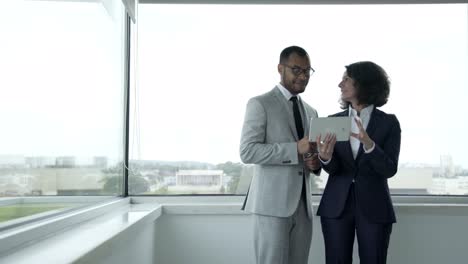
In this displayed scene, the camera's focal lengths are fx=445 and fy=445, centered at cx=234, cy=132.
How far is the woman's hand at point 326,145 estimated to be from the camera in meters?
2.10

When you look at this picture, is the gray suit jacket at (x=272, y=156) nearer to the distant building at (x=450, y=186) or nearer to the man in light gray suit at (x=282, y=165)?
the man in light gray suit at (x=282, y=165)

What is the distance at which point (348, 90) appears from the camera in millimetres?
2346

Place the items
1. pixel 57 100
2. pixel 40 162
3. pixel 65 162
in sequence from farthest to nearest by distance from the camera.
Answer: pixel 65 162
pixel 57 100
pixel 40 162

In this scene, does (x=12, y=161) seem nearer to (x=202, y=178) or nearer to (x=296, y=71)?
(x=296, y=71)

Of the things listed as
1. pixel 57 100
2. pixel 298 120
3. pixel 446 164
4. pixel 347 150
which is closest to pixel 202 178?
pixel 298 120

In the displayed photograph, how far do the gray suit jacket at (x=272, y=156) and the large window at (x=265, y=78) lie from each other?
1104mm

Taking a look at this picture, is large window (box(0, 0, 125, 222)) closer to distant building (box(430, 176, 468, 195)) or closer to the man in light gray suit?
the man in light gray suit

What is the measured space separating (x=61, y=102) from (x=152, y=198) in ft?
4.98

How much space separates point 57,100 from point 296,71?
3.78 ft

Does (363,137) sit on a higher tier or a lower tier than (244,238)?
higher

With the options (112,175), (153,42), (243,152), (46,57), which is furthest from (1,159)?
(153,42)

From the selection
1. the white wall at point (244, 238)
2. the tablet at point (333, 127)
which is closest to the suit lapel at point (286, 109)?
the tablet at point (333, 127)

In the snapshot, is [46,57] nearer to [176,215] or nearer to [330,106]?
[176,215]

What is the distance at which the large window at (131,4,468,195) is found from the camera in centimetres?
334
